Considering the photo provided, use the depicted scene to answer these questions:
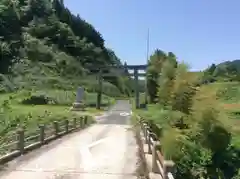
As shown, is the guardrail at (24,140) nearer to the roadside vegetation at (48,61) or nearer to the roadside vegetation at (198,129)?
the roadside vegetation at (198,129)

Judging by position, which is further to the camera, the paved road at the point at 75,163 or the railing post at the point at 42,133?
the railing post at the point at 42,133

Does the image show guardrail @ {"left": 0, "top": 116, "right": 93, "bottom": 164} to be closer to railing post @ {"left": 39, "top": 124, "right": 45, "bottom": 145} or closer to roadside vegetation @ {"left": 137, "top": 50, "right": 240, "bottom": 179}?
railing post @ {"left": 39, "top": 124, "right": 45, "bottom": 145}

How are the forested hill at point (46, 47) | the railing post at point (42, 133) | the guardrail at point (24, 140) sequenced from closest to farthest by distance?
1. the guardrail at point (24, 140)
2. the railing post at point (42, 133)
3. the forested hill at point (46, 47)

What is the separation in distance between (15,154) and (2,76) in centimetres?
5845

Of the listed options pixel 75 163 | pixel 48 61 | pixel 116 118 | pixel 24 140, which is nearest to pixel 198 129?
pixel 24 140

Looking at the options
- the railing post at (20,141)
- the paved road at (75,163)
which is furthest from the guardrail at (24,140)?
the paved road at (75,163)

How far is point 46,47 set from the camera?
93.7m

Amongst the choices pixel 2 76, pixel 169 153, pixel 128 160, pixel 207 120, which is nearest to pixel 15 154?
pixel 128 160

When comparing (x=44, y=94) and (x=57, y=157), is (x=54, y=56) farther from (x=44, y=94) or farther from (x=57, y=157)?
(x=57, y=157)

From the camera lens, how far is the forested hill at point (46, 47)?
78.1 meters

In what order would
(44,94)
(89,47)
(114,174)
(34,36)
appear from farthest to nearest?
1. (89,47)
2. (34,36)
3. (44,94)
4. (114,174)

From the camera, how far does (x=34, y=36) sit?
335ft

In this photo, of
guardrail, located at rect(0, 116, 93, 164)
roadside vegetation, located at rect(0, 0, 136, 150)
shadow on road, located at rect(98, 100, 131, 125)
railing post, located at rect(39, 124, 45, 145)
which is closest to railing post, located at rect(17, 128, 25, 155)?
guardrail, located at rect(0, 116, 93, 164)

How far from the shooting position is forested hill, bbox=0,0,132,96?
78.1 metres
